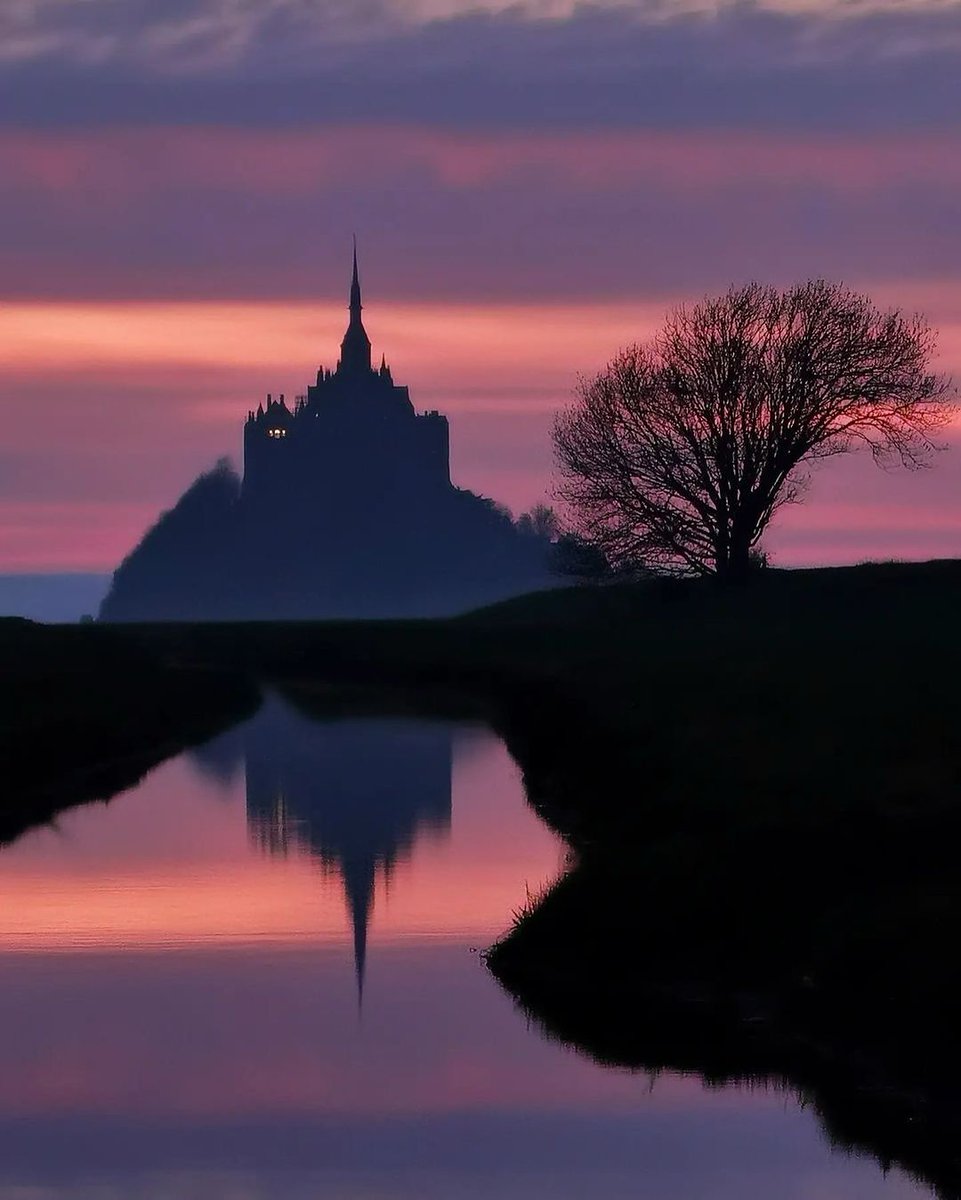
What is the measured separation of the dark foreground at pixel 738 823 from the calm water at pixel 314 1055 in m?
0.64

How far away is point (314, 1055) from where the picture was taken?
18.7 m

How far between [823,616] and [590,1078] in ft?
153

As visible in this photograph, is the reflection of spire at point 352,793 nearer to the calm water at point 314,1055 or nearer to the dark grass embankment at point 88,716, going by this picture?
the calm water at point 314,1055

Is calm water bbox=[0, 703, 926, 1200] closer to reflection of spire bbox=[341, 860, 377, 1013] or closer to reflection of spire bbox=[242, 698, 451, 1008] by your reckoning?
reflection of spire bbox=[341, 860, 377, 1013]

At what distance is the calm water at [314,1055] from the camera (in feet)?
50.4

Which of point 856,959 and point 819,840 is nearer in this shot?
point 856,959

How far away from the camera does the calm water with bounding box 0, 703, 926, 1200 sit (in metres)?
15.4

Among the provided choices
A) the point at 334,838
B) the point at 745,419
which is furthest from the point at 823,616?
the point at 334,838

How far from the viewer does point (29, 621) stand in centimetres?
9444

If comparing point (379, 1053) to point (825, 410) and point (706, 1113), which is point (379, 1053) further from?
point (825, 410)

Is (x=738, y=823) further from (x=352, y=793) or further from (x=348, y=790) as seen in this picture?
(x=348, y=790)

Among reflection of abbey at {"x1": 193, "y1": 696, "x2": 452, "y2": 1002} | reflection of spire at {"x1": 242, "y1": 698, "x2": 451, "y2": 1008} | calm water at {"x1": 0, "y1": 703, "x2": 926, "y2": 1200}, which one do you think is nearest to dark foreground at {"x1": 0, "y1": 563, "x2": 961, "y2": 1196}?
calm water at {"x1": 0, "y1": 703, "x2": 926, "y2": 1200}

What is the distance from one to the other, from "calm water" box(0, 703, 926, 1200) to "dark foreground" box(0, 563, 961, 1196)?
2.11 ft

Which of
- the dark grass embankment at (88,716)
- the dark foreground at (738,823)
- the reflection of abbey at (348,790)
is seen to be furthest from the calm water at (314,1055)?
the dark grass embankment at (88,716)
